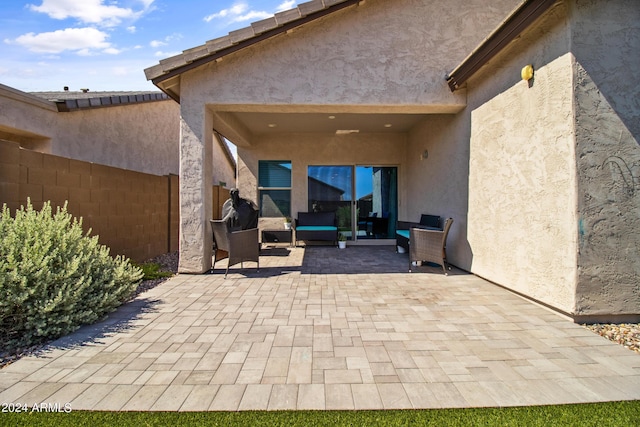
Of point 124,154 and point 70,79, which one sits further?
point 70,79

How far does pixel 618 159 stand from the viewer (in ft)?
10.8

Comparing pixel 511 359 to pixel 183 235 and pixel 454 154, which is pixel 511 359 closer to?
pixel 454 154

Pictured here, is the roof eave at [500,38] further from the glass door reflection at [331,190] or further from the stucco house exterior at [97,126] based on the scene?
the stucco house exterior at [97,126]

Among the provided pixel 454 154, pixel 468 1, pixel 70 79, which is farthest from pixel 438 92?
pixel 70 79

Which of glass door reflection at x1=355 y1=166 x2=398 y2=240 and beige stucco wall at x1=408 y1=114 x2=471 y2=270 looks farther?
glass door reflection at x1=355 y1=166 x2=398 y2=240

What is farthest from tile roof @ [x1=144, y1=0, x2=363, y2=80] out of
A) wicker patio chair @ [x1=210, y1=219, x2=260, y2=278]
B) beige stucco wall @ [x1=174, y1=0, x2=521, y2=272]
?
wicker patio chair @ [x1=210, y1=219, x2=260, y2=278]

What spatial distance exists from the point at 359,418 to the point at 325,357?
77 cm

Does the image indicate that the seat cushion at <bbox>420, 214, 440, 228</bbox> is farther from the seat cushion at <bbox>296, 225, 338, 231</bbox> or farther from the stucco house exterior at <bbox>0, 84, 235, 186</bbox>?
the stucco house exterior at <bbox>0, 84, 235, 186</bbox>

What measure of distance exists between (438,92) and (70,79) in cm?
1314

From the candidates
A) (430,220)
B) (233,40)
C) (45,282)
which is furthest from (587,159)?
(45,282)

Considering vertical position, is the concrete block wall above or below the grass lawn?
above

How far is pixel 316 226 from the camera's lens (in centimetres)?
907

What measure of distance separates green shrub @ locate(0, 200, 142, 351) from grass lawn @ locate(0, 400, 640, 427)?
4.35 feet

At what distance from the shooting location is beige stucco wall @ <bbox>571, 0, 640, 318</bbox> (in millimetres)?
3262
